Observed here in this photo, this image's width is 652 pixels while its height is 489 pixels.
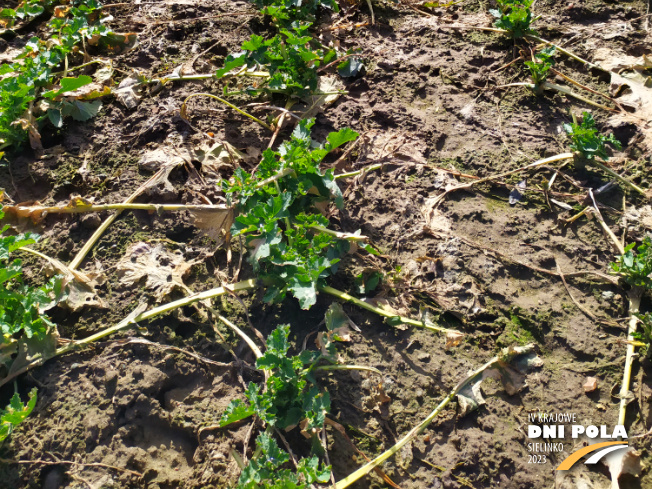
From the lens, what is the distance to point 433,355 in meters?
2.21

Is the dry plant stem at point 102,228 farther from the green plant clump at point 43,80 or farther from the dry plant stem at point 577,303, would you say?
the dry plant stem at point 577,303

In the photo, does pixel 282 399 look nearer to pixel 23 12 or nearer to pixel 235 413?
pixel 235 413

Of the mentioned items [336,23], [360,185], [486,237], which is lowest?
[486,237]

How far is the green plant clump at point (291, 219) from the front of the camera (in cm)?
215

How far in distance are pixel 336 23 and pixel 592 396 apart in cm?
280

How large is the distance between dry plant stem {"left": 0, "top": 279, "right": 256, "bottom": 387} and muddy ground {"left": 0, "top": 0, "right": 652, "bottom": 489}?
0.04 meters

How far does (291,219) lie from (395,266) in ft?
1.84

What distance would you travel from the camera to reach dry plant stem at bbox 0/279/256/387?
7.13 feet

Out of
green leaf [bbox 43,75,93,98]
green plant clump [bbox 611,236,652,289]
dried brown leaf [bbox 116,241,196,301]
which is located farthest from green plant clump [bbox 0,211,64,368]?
green plant clump [bbox 611,236,652,289]

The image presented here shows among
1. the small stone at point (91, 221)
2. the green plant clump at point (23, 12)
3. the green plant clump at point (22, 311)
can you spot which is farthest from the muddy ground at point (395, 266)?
the green plant clump at point (23, 12)

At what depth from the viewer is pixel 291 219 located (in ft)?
7.93

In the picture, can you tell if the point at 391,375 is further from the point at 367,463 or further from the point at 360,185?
the point at 360,185

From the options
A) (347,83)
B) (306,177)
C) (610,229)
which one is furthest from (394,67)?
(610,229)

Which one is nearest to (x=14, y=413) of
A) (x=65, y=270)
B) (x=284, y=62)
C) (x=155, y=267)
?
(x=65, y=270)
